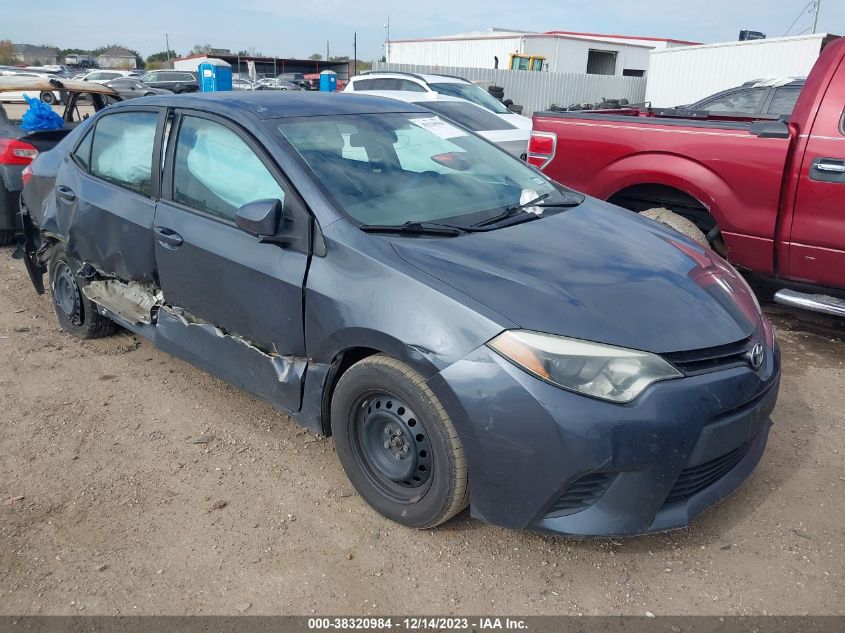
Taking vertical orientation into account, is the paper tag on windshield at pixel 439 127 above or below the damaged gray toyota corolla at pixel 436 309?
above

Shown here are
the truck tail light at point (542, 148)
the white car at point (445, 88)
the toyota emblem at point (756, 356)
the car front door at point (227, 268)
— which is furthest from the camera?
the white car at point (445, 88)

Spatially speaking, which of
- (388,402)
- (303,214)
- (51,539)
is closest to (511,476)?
(388,402)

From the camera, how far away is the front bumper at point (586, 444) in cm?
222

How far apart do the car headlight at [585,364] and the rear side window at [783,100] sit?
7129mm

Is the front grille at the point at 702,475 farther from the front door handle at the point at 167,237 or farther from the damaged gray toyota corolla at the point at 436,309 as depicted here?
the front door handle at the point at 167,237

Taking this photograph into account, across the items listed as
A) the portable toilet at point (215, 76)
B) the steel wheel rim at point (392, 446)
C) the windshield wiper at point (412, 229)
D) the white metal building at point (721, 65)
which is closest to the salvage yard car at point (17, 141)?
the windshield wiper at point (412, 229)

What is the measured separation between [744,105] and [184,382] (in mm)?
7558

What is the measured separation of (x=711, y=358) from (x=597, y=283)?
0.49m

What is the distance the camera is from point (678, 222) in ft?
15.6

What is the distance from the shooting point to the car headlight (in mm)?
2250

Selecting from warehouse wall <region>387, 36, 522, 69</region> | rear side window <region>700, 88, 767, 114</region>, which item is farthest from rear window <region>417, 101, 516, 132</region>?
warehouse wall <region>387, 36, 522, 69</region>

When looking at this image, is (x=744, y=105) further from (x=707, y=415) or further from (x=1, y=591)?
(x=1, y=591)

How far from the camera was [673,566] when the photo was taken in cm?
257

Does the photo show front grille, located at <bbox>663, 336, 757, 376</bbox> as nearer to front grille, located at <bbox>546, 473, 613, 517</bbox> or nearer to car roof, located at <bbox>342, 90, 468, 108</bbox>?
front grille, located at <bbox>546, 473, 613, 517</bbox>
